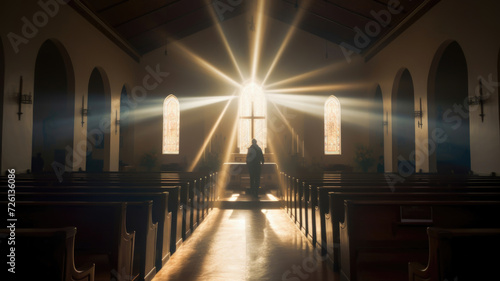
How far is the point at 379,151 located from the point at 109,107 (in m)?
8.34

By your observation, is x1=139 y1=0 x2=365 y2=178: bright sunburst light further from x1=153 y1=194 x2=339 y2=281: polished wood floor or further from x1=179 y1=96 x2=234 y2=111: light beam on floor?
x1=153 y1=194 x2=339 y2=281: polished wood floor

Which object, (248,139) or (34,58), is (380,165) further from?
(34,58)

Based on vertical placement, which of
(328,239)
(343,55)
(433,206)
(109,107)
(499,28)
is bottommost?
(328,239)

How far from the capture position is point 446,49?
7371mm

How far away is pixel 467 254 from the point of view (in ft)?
4.11

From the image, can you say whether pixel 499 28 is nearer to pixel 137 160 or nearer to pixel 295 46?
pixel 295 46

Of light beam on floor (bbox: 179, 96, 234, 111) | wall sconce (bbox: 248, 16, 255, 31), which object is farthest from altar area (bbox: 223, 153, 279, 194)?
wall sconce (bbox: 248, 16, 255, 31)

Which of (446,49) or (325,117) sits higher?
(446,49)

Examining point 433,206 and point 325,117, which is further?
point 325,117

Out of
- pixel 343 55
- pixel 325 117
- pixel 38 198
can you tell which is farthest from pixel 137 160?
pixel 38 198

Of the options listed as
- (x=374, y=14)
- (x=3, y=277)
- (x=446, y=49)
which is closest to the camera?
(x=3, y=277)

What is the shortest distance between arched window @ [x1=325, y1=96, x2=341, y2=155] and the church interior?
49 millimetres

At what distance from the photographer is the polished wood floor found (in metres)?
2.84

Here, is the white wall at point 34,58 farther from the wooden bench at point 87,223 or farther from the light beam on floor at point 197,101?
the wooden bench at point 87,223
